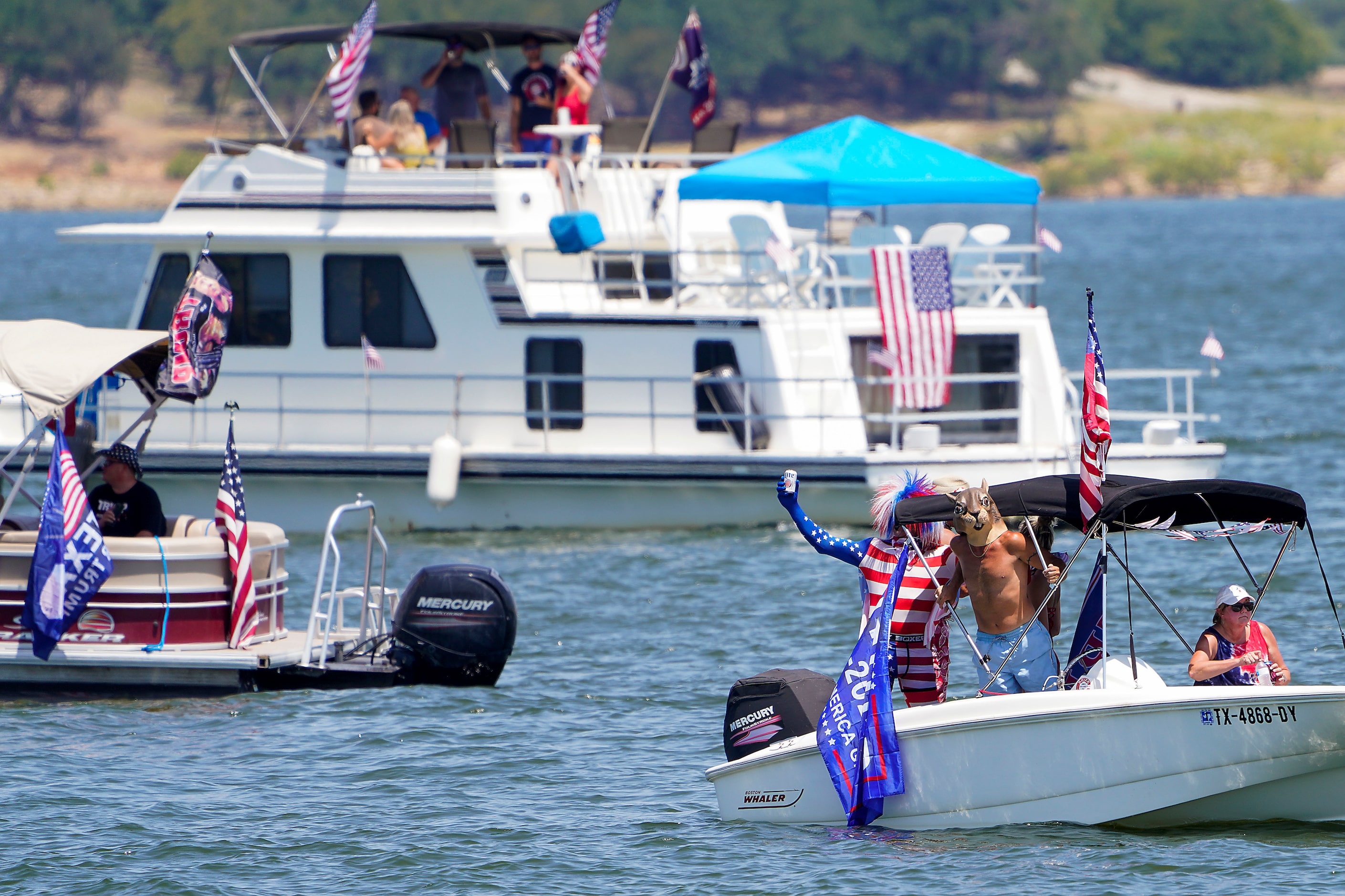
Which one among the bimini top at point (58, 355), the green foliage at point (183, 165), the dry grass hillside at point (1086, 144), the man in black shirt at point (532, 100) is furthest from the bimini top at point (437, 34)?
the dry grass hillside at point (1086, 144)

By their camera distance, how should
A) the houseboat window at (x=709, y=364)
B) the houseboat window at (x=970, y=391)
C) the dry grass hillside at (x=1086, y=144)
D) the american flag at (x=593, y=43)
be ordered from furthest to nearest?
the dry grass hillside at (x=1086, y=144), the american flag at (x=593, y=43), the houseboat window at (x=970, y=391), the houseboat window at (x=709, y=364)

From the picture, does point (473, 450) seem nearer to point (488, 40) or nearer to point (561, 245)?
point (561, 245)

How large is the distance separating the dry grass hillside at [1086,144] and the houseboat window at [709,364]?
73.0 m

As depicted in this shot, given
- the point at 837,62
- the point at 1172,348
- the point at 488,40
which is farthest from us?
the point at 837,62

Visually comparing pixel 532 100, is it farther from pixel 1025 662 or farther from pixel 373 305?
pixel 1025 662

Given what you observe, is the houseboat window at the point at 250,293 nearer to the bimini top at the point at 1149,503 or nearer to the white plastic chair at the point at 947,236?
the white plastic chair at the point at 947,236

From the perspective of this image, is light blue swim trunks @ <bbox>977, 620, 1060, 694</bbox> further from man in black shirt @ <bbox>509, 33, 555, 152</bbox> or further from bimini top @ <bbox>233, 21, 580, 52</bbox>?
man in black shirt @ <bbox>509, 33, 555, 152</bbox>

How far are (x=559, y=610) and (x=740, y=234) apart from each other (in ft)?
15.7

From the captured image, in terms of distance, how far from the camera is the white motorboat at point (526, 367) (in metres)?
17.5

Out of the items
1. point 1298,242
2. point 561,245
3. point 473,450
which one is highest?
point 1298,242

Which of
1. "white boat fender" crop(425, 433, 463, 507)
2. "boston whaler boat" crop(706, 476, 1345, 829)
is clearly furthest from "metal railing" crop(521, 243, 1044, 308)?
"boston whaler boat" crop(706, 476, 1345, 829)

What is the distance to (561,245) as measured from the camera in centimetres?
1755

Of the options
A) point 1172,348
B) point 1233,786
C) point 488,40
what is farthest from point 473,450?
point 1172,348

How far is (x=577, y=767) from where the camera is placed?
1130 centimetres
